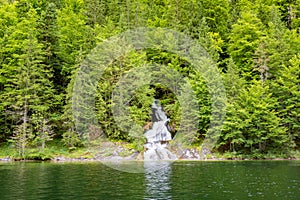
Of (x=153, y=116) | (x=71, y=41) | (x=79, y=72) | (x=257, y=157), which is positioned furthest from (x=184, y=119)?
(x=71, y=41)

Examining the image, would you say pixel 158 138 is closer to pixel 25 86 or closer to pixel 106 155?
pixel 106 155

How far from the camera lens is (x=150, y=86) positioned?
5634 centimetres

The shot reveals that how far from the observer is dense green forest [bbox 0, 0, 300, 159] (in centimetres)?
4594

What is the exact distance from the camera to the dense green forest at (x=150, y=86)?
151ft

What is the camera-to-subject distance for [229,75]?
4903cm

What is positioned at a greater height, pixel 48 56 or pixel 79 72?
pixel 48 56

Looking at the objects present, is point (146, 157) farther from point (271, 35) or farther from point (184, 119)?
point (271, 35)

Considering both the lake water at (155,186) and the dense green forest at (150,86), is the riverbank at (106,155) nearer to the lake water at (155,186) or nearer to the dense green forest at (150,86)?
the dense green forest at (150,86)

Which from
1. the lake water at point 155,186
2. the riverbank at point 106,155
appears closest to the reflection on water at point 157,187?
the lake water at point 155,186

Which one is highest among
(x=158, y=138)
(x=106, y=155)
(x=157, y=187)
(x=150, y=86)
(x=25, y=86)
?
(x=150, y=86)

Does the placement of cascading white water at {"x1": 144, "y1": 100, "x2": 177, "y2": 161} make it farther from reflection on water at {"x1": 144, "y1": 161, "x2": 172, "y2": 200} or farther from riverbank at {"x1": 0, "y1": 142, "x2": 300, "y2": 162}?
reflection on water at {"x1": 144, "y1": 161, "x2": 172, "y2": 200}

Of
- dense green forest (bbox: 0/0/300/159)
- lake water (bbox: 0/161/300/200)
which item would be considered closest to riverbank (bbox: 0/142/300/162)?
dense green forest (bbox: 0/0/300/159)

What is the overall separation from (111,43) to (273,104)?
2460 cm

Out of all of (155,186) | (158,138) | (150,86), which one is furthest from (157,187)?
(150,86)
